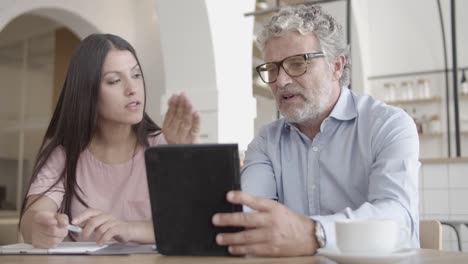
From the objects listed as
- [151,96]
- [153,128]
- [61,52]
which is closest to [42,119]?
[61,52]

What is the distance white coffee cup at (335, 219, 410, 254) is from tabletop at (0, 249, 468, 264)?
1.7 inches

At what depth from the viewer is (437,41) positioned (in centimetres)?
782

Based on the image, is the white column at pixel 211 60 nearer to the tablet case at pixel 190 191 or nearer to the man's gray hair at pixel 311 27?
the man's gray hair at pixel 311 27

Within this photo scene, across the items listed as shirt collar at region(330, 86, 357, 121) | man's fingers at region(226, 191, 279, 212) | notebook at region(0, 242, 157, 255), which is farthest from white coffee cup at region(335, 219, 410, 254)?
shirt collar at region(330, 86, 357, 121)

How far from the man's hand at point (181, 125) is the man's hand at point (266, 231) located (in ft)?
1.20

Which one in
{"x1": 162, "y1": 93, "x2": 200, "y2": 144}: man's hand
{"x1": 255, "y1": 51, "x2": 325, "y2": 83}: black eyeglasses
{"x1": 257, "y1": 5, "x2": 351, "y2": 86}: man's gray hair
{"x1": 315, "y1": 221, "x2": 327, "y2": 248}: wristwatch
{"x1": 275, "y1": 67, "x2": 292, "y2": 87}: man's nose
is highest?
{"x1": 257, "y1": 5, "x2": 351, "y2": 86}: man's gray hair

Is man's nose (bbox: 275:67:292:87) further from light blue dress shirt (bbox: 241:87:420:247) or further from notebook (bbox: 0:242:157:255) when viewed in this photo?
notebook (bbox: 0:242:157:255)

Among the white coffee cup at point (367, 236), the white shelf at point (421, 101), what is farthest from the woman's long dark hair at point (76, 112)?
the white shelf at point (421, 101)

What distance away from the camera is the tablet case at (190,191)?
0.88 metres

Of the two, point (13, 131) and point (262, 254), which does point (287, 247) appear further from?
point (13, 131)

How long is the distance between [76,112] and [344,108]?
81 cm

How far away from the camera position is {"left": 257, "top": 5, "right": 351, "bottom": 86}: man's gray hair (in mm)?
1560

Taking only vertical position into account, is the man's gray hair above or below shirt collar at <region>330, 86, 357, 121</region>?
above

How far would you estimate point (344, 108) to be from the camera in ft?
5.22
